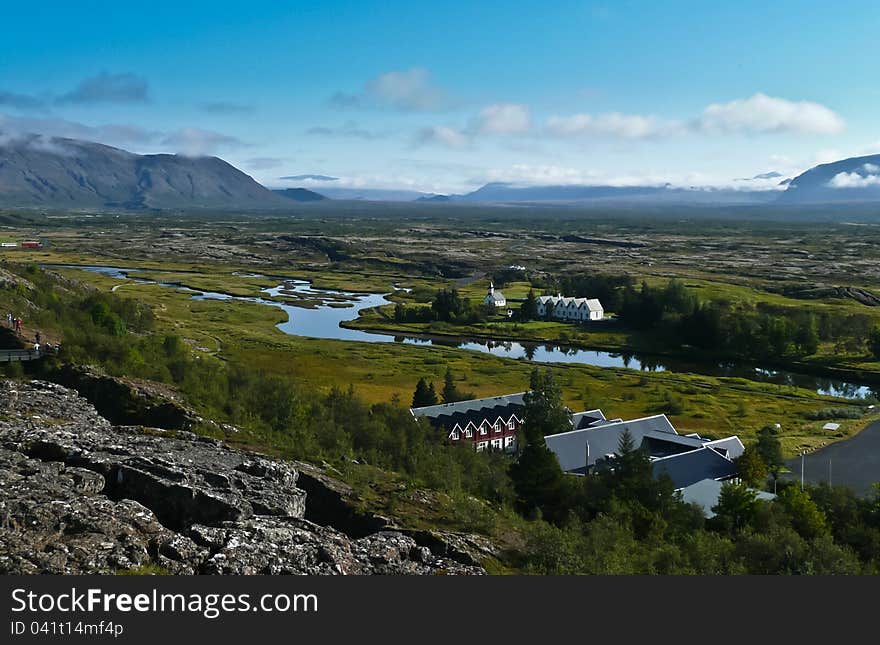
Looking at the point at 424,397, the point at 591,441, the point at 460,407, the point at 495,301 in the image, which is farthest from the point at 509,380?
the point at 495,301

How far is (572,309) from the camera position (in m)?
103

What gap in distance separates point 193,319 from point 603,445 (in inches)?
2502

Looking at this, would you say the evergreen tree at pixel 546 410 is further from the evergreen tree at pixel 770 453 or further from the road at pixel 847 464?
the road at pixel 847 464

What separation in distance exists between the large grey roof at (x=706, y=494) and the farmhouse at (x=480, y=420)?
474 inches

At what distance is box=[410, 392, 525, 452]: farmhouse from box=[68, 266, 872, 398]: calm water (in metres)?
33.3

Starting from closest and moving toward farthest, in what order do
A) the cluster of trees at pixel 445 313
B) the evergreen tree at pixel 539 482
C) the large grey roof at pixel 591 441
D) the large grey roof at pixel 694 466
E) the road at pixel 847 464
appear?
the evergreen tree at pixel 539 482 → the large grey roof at pixel 694 466 → the large grey roof at pixel 591 441 → the road at pixel 847 464 → the cluster of trees at pixel 445 313

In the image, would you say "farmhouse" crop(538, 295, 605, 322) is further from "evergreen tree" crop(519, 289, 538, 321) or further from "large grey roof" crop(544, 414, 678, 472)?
"large grey roof" crop(544, 414, 678, 472)

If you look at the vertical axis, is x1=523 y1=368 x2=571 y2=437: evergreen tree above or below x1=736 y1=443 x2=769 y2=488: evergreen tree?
above

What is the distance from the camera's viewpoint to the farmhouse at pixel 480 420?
140ft

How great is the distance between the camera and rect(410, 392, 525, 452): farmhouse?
42.7 metres

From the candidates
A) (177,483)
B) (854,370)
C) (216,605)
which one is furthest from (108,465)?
(854,370)

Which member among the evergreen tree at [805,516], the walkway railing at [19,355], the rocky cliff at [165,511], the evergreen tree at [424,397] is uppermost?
the walkway railing at [19,355]

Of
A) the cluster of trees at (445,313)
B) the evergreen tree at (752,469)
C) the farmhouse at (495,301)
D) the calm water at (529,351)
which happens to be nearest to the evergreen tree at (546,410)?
the evergreen tree at (752,469)

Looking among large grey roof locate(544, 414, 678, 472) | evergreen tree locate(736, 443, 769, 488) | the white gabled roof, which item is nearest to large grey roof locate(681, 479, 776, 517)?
evergreen tree locate(736, 443, 769, 488)
